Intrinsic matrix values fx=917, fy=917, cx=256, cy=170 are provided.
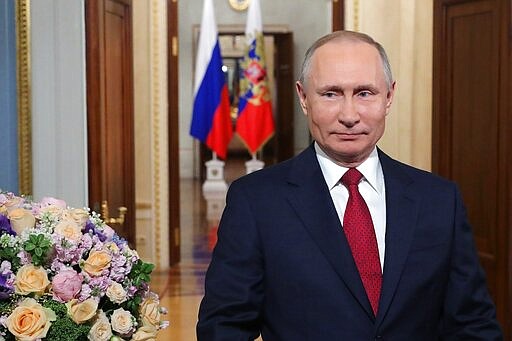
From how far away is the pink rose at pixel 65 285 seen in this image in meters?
1.76

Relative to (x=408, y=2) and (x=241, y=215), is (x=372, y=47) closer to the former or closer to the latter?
(x=241, y=215)

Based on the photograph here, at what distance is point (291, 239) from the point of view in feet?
5.90

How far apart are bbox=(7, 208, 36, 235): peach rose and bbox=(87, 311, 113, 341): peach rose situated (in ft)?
0.75

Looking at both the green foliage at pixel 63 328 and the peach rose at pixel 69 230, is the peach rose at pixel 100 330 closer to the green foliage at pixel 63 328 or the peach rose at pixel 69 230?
the green foliage at pixel 63 328

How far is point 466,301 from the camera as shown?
181 centimetres

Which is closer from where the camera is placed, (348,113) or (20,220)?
(348,113)

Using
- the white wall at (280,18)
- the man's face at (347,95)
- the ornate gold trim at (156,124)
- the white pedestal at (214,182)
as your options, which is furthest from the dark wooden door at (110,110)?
the white wall at (280,18)

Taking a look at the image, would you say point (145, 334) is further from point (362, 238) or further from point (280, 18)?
point (280, 18)

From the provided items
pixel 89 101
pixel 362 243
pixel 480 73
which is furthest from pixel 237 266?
pixel 480 73

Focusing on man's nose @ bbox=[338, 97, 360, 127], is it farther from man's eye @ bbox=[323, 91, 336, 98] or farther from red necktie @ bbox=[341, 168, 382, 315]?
red necktie @ bbox=[341, 168, 382, 315]

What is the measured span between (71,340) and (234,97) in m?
18.0

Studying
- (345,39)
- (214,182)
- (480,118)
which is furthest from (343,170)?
(214,182)

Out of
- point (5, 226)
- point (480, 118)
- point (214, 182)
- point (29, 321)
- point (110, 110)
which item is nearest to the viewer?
point (29, 321)

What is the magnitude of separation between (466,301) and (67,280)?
0.78 m
